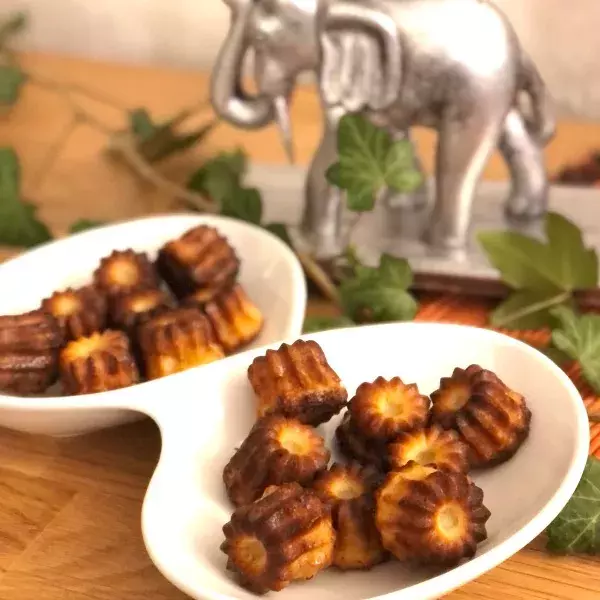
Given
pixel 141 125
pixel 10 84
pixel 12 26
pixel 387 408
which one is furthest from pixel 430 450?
pixel 12 26

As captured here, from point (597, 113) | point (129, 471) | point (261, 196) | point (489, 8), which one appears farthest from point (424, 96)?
point (597, 113)

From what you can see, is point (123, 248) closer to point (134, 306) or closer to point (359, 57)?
point (134, 306)

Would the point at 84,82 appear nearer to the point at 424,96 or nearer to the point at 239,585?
the point at 424,96

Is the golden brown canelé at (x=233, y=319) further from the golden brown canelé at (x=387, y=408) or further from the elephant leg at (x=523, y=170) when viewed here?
the elephant leg at (x=523, y=170)

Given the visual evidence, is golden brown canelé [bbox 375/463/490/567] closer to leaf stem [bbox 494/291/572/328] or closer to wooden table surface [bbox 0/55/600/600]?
wooden table surface [bbox 0/55/600/600]

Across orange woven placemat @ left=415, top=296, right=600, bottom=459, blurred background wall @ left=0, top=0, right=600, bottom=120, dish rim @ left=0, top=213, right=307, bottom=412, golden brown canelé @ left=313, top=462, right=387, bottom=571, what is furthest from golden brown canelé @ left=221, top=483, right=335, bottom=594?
blurred background wall @ left=0, top=0, right=600, bottom=120

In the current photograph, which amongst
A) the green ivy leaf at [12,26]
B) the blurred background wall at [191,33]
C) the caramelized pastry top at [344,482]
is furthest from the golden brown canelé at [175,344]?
the green ivy leaf at [12,26]
